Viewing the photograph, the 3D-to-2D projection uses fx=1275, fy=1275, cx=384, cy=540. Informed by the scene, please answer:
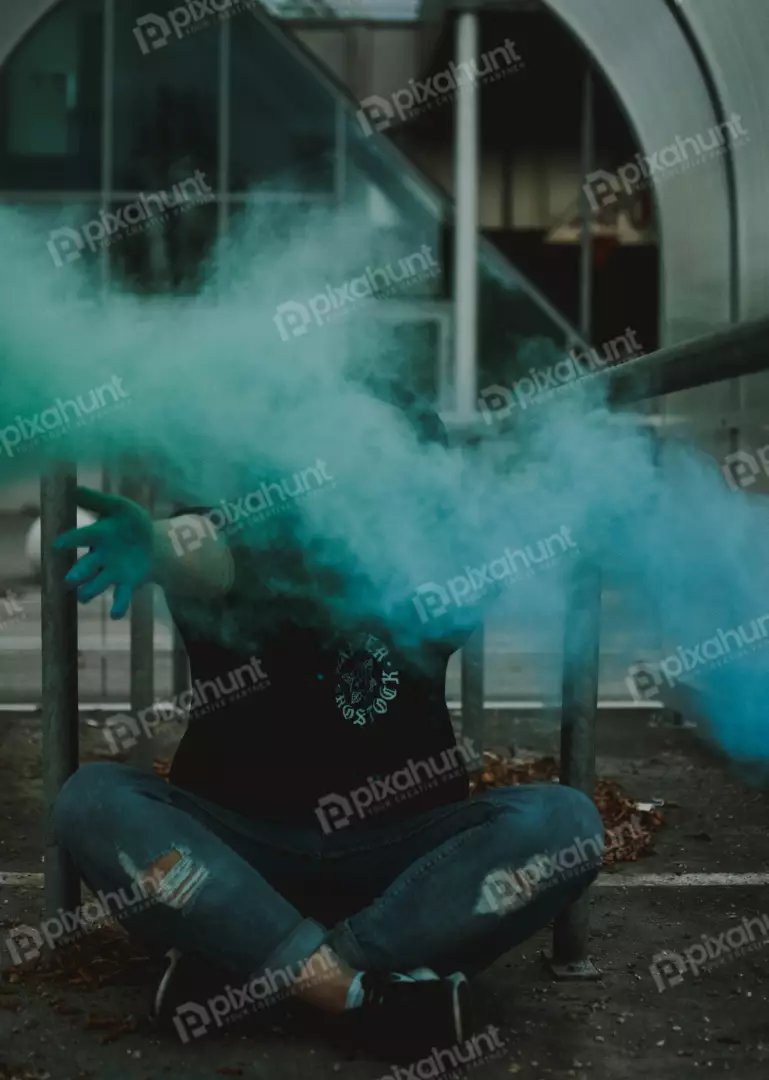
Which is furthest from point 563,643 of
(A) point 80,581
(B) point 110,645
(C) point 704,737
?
(B) point 110,645

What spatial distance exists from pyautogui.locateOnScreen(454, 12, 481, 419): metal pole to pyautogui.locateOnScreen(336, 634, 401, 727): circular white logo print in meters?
4.47

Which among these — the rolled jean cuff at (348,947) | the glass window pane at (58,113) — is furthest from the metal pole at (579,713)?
the glass window pane at (58,113)

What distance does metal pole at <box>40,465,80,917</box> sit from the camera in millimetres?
2236

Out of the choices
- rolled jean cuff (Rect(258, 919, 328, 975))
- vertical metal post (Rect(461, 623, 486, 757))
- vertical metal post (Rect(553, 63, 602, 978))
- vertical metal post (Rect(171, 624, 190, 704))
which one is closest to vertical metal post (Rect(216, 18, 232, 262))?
vertical metal post (Rect(171, 624, 190, 704))

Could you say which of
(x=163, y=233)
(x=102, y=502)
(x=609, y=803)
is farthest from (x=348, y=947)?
(x=163, y=233)

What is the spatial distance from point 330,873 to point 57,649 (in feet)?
2.06

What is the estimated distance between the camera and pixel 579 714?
2.32 metres

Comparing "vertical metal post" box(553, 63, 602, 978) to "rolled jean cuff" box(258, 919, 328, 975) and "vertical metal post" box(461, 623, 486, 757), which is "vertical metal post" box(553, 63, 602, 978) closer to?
"rolled jean cuff" box(258, 919, 328, 975)

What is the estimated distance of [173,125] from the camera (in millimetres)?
10562

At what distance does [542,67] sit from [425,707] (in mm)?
10197

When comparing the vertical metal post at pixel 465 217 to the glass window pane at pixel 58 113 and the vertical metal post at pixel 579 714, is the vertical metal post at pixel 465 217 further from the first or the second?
the glass window pane at pixel 58 113

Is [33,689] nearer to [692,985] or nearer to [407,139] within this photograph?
[692,985]

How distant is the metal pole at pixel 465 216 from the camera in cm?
670

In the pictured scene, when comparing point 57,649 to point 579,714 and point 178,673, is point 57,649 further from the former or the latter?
point 178,673
